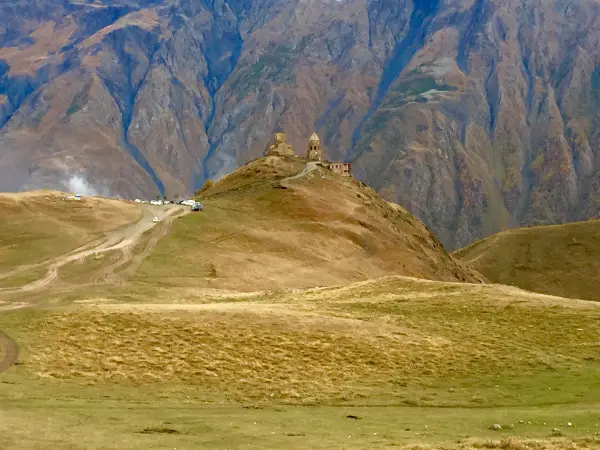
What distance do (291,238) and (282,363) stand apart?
66.6 metres

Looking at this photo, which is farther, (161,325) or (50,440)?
(161,325)

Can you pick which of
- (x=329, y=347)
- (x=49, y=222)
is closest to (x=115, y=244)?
(x=49, y=222)

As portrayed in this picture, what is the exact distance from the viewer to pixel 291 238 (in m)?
111

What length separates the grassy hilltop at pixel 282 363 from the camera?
3133 cm

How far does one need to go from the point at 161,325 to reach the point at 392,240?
7553 centimetres

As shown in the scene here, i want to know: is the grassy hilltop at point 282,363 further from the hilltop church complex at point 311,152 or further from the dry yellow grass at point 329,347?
the hilltop church complex at point 311,152

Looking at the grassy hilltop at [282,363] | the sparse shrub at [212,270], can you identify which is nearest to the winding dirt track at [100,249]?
the grassy hilltop at [282,363]

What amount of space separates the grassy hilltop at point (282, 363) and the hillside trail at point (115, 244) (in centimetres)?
53

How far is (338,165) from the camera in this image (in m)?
173

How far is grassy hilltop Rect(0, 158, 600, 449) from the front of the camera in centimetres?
3133

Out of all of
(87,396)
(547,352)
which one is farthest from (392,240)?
(87,396)

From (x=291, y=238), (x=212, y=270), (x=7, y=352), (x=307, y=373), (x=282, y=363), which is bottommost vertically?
(x=307, y=373)

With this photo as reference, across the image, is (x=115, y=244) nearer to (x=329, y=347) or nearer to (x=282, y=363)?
(x=329, y=347)

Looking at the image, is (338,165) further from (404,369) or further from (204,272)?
(404,369)
